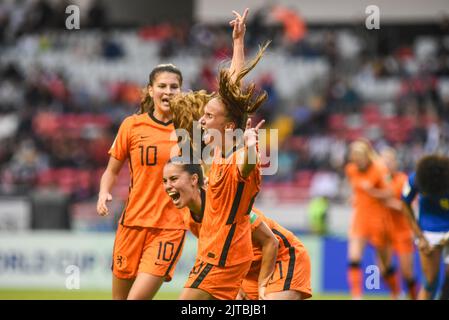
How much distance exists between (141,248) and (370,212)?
5955 millimetres

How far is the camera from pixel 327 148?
20.2 meters

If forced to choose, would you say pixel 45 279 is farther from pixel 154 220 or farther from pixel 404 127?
pixel 404 127

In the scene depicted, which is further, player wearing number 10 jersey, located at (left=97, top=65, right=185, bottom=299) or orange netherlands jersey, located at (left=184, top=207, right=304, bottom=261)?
player wearing number 10 jersey, located at (left=97, top=65, right=185, bottom=299)

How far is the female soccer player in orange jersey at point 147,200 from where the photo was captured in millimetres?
7176

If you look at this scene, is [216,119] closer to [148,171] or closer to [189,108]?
[189,108]

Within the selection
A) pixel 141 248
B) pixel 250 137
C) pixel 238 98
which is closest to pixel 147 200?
pixel 141 248

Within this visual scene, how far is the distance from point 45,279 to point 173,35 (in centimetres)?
1177

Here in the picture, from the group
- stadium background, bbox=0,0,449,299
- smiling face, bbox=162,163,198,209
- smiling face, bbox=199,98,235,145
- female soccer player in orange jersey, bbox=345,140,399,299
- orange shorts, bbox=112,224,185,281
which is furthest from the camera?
stadium background, bbox=0,0,449,299

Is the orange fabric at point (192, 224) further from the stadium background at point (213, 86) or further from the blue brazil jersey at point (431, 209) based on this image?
the stadium background at point (213, 86)

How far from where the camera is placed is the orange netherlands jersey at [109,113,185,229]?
720cm

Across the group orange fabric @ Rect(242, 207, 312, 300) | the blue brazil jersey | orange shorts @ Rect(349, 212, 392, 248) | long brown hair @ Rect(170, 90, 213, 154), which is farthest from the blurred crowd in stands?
orange fabric @ Rect(242, 207, 312, 300)

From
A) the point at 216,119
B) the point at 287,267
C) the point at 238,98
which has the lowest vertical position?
the point at 287,267

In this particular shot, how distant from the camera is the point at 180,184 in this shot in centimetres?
634

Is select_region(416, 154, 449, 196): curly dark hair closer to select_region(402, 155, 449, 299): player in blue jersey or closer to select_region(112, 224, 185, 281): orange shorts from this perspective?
select_region(402, 155, 449, 299): player in blue jersey
